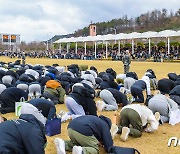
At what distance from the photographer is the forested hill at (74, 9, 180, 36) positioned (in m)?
67.7

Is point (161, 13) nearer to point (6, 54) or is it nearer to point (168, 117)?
point (6, 54)

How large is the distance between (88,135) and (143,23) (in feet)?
228

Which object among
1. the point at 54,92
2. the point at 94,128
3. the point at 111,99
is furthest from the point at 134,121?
the point at 54,92

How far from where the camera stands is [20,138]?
345cm

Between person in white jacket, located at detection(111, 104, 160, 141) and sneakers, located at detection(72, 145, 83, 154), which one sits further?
person in white jacket, located at detection(111, 104, 160, 141)

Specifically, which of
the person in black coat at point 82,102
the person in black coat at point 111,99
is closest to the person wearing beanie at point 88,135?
the person in black coat at point 82,102

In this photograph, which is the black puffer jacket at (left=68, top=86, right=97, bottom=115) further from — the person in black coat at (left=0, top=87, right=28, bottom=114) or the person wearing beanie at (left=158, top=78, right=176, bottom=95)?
the person wearing beanie at (left=158, top=78, right=176, bottom=95)

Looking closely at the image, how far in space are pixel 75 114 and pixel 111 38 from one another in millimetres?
28252

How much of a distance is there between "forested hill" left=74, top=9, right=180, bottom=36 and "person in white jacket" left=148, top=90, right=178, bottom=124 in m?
60.8

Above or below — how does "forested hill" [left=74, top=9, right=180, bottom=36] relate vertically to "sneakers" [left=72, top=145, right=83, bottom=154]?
above

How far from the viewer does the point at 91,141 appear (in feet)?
14.2

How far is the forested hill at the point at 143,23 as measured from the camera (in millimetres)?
67688

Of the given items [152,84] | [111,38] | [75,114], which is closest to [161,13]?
[111,38]

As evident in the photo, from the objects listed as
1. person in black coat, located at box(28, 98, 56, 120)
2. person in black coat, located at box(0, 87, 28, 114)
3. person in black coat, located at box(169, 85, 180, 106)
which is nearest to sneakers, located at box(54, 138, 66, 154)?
→ person in black coat, located at box(28, 98, 56, 120)
